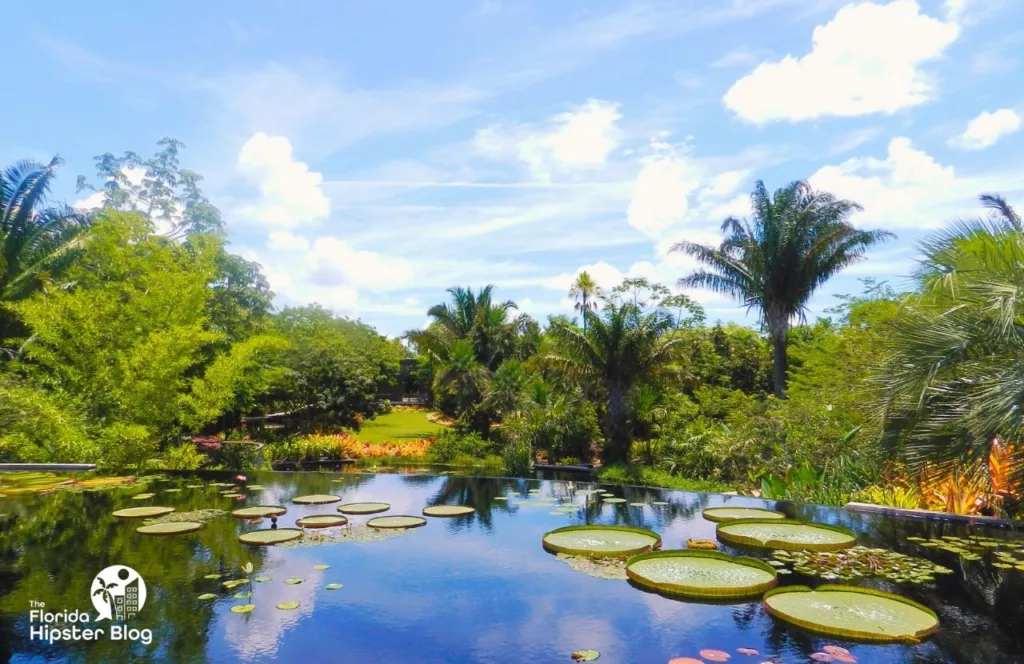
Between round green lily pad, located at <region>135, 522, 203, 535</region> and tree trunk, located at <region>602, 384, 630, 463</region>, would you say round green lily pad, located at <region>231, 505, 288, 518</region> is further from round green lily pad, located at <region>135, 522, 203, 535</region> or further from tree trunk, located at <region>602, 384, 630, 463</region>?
tree trunk, located at <region>602, 384, 630, 463</region>

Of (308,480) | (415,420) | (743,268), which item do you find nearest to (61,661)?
(308,480)

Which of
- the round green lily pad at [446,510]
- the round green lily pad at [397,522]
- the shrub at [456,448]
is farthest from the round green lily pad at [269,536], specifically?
the shrub at [456,448]

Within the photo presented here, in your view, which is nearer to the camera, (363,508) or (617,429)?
(363,508)

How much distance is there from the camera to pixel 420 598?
5.16 m

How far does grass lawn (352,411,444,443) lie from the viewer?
24062 mm

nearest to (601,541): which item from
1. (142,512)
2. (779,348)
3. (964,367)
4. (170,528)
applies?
(964,367)

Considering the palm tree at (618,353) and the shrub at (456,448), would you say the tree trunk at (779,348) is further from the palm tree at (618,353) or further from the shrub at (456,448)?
the shrub at (456,448)

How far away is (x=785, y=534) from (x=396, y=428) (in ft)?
69.6

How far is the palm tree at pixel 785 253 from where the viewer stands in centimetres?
1930

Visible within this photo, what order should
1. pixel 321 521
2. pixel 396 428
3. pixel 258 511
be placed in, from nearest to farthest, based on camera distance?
pixel 321 521 < pixel 258 511 < pixel 396 428

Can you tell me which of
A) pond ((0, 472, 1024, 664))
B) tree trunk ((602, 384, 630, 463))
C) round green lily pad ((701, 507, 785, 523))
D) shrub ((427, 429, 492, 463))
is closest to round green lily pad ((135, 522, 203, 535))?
pond ((0, 472, 1024, 664))

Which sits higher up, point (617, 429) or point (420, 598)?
point (617, 429)

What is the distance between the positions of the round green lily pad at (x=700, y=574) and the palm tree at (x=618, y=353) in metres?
11.3

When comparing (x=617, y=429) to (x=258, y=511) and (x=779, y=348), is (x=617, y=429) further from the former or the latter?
(x=258, y=511)
